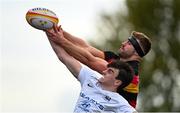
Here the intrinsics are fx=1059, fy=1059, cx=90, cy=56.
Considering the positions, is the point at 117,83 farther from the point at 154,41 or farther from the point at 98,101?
the point at 154,41

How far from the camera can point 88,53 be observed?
15391 millimetres

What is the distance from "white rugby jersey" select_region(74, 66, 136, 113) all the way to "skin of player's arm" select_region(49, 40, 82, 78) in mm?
271

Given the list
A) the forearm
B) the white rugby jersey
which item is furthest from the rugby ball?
the white rugby jersey

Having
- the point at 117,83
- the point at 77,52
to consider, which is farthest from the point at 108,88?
the point at 77,52

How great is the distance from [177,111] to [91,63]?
90.1 feet

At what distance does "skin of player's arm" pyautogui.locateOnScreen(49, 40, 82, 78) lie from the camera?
14.9 metres

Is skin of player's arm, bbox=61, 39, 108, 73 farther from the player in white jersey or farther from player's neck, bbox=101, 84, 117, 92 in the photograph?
player's neck, bbox=101, 84, 117, 92

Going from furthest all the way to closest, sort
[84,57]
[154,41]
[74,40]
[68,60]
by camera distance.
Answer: [154,41]
[74,40]
[84,57]
[68,60]

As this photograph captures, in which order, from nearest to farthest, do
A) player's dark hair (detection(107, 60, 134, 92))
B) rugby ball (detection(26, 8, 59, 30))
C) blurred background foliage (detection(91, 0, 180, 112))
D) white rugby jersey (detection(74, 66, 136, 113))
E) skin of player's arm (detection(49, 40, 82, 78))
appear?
white rugby jersey (detection(74, 66, 136, 113)) → player's dark hair (detection(107, 60, 134, 92)) → skin of player's arm (detection(49, 40, 82, 78)) → rugby ball (detection(26, 8, 59, 30)) → blurred background foliage (detection(91, 0, 180, 112))

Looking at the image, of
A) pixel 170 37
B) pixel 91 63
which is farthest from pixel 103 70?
pixel 170 37

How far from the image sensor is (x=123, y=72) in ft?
48.2

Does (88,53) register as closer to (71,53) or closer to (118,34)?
(71,53)

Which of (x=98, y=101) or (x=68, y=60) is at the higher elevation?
(x=68, y=60)

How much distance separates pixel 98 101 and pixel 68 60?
807 millimetres
